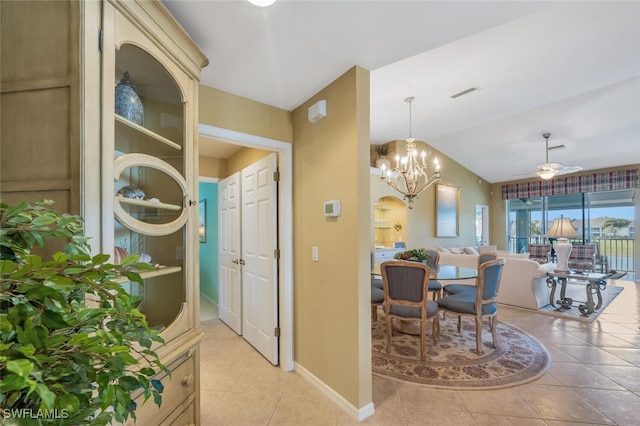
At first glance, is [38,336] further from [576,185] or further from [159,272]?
[576,185]

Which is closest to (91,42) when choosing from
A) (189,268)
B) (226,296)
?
(189,268)

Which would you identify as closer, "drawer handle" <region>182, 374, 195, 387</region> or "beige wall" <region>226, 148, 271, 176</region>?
"drawer handle" <region>182, 374, 195, 387</region>

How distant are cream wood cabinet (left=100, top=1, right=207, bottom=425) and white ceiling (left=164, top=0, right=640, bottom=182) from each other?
0.39 m

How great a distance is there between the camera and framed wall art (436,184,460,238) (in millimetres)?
7133

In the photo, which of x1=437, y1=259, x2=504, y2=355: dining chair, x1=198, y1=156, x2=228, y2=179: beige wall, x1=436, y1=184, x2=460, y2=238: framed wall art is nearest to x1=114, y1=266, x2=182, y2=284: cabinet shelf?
x1=437, y1=259, x2=504, y2=355: dining chair

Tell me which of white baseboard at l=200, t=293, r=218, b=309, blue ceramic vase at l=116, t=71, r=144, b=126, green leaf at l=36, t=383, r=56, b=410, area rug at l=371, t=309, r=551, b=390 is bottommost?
white baseboard at l=200, t=293, r=218, b=309

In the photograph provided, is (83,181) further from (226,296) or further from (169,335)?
(226,296)

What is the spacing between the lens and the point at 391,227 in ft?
22.2

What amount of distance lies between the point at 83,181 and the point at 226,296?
3296mm

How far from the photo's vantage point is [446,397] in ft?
7.21

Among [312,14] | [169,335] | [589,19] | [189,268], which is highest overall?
[589,19]

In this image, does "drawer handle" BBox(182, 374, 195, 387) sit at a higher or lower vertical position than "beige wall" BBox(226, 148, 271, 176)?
lower

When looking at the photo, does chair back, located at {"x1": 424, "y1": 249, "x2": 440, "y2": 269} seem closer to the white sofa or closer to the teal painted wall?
the white sofa

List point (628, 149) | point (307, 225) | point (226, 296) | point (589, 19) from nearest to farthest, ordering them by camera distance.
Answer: point (307, 225)
point (589, 19)
point (226, 296)
point (628, 149)
